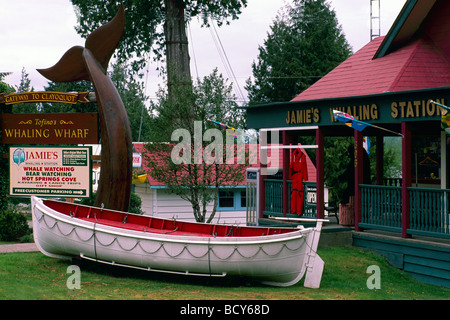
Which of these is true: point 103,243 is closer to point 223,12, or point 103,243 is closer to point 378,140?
point 378,140

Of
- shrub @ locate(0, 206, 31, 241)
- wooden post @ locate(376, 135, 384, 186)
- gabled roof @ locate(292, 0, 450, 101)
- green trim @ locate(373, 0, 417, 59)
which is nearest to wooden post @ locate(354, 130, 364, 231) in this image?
gabled roof @ locate(292, 0, 450, 101)

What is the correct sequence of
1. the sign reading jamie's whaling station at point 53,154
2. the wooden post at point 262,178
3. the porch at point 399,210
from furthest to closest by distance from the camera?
1. the wooden post at point 262,178
2. the sign reading jamie's whaling station at point 53,154
3. the porch at point 399,210

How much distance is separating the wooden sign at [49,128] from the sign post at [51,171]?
293 millimetres

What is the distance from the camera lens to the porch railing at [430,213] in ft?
44.0

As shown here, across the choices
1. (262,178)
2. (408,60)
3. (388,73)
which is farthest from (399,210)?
(262,178)

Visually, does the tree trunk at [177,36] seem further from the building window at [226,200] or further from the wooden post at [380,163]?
the wooden post at [380,163]

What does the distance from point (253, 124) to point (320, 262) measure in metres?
7.57

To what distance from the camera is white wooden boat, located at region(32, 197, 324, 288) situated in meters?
12.0

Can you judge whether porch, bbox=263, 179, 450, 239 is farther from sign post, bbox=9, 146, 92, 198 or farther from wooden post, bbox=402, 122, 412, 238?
sign post, bbox=9, 146, 92, 198

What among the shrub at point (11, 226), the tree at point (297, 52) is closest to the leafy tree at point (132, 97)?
the tree at point (297, 52)

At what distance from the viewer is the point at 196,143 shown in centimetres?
2122

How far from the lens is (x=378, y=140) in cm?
2009

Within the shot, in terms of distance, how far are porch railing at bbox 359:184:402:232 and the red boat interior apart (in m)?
3.38

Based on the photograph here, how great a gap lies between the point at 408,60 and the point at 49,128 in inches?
402
